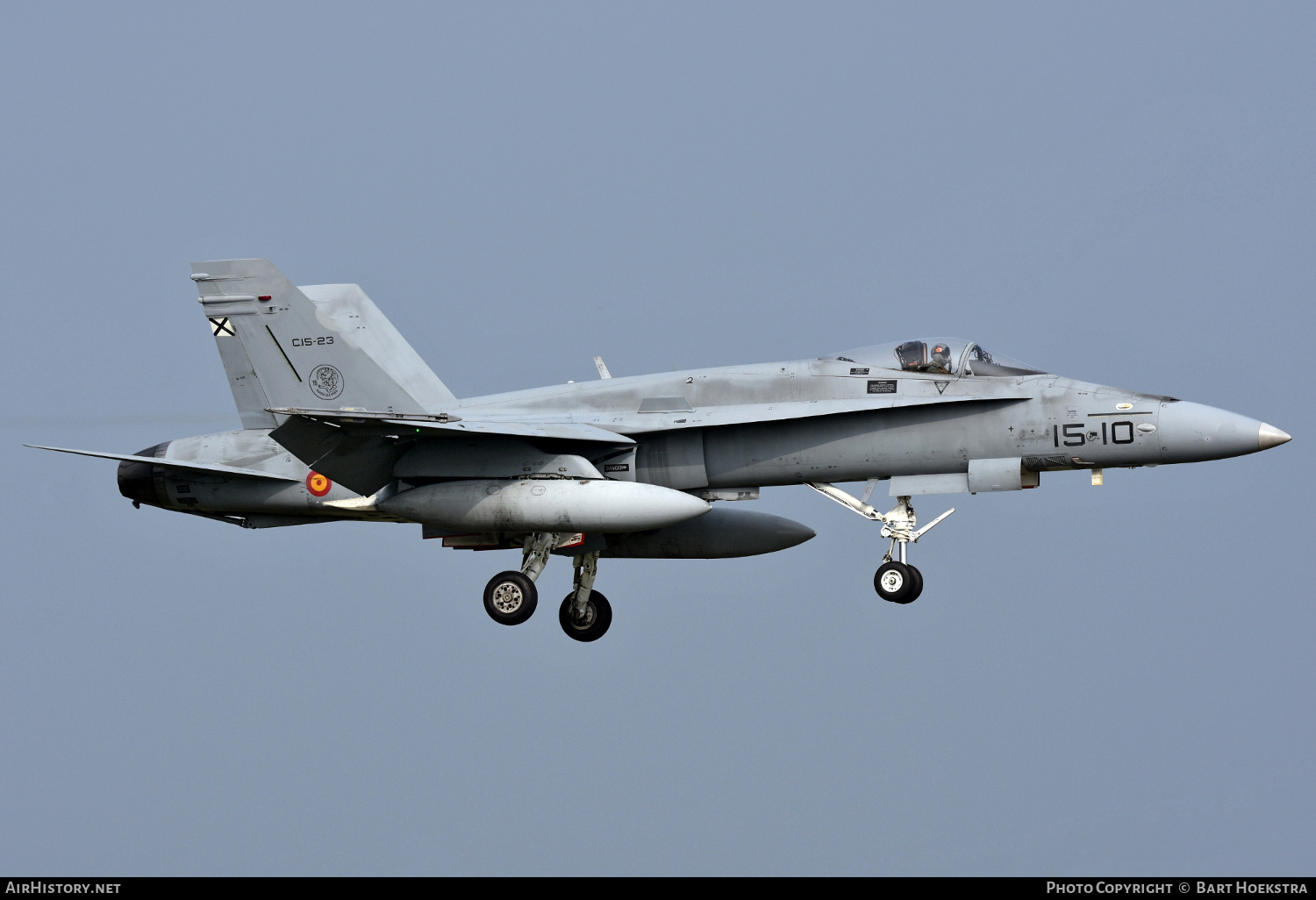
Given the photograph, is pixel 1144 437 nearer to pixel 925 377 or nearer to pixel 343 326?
pixel 925 377

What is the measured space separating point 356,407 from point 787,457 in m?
4.85

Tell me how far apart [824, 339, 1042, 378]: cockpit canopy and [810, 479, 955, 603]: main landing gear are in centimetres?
131

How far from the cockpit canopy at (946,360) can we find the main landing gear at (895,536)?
4.31 ft

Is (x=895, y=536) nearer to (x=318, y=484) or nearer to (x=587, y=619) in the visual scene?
(x=587, y=619)

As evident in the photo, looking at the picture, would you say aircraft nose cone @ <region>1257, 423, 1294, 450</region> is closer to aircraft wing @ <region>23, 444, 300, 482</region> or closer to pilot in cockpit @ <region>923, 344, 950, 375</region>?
pilot in cockpit @ <region>923, 344, 950, 375</region>

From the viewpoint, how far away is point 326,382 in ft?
71.5

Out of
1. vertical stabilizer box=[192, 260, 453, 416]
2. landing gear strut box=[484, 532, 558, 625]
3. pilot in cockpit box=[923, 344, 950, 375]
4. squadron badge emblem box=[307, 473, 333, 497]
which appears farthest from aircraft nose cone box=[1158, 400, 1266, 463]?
squadron badge emblem box=[307, 473, 333, 497]

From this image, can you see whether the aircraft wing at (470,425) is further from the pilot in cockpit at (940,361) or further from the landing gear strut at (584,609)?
the pilot in cockpit at (940,361)

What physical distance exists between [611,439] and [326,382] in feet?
11.0

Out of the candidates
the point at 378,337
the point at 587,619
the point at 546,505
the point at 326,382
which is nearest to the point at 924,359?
the point at 546,505

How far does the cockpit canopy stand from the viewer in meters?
20.6

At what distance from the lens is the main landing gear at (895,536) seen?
20688 mm

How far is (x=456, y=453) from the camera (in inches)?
835

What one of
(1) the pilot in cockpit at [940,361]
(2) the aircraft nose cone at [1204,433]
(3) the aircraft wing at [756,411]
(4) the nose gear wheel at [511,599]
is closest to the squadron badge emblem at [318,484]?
(4) the nose gear wheel at [511,599]
